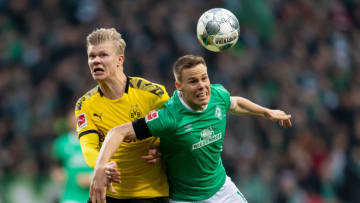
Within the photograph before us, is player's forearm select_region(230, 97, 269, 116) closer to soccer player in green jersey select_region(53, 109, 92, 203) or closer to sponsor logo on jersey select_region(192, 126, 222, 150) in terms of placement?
sponsor logo on jersey select_region(192, 126, 222, 150)

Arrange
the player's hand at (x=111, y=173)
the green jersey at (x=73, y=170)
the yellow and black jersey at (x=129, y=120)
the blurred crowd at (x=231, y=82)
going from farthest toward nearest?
the blurred crowd at (x=231, y=82) → the green jersey at (x=73, y=170) → the yellow and black jersey at (x=129, y=120) → the player's hand at (x=111, y=173)

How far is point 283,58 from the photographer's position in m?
12.9

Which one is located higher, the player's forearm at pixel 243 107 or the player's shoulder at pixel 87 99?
the player's shoulder at pixel 87 99

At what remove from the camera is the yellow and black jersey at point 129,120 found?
5.05m

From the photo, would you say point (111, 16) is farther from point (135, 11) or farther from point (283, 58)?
point (283, 58)

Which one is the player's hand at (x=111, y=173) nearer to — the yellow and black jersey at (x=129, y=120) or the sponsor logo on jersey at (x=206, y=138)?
the yellow and black jersey at (x=129, y=120)

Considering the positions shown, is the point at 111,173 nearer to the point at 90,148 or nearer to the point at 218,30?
the point at 90,148

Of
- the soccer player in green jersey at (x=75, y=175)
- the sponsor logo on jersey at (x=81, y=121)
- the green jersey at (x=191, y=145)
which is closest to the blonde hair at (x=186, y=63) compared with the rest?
the green jersey at (x=191, y=145)

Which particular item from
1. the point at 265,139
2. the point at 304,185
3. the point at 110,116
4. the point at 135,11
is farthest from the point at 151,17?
the point at 110,116

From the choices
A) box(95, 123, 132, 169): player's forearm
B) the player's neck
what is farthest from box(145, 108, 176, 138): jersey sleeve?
the player's neck

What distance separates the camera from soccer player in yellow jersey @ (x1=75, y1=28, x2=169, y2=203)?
502cm

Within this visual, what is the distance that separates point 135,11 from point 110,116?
7.62m

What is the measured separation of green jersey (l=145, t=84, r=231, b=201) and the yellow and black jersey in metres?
0.15

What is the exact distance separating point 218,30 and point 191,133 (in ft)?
3.48
